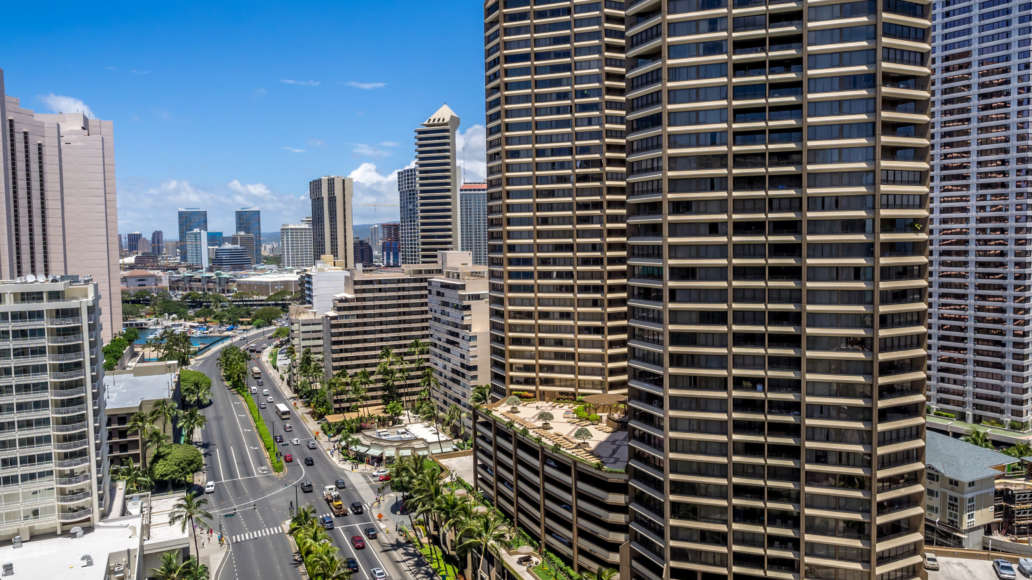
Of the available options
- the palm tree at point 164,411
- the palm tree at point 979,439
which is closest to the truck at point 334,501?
the palm tree at point 164,411

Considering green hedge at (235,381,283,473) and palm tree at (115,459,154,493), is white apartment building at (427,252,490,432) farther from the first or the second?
palm tree at (115,459,154,493)

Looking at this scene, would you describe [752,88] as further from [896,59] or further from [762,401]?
[762,401]

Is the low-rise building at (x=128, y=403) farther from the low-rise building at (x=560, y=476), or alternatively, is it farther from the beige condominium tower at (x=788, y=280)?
the beige condominium tower at (x=788, y=280)

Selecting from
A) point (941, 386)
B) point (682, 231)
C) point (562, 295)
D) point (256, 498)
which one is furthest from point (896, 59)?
Result: point (256, 498)

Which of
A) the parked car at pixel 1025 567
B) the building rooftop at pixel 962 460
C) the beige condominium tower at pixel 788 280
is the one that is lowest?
the parked car at pixel 1025 567

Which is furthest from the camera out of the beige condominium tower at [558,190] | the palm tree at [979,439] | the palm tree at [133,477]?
the palm tree at [979,439]

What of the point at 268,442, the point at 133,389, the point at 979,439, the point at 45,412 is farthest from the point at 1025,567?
the point at 133,389

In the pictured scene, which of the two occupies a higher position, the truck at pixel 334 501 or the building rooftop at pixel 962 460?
the building rooftop at pixel 962 460

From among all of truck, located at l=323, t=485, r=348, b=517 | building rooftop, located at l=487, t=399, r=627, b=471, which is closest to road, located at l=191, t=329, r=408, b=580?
truck, located at l=323, t=485, r=348, b=517
